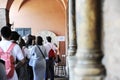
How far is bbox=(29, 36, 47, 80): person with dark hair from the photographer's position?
263 inches

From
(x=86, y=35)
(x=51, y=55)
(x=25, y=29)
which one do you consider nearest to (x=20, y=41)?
(x=51, y=55)

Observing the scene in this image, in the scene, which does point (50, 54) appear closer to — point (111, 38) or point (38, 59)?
point (38, 59)

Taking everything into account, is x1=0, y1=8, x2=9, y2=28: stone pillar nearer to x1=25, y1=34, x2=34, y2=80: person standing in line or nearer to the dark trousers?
the dark trousers

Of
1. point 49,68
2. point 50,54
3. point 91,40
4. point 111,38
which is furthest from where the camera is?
point 49,68

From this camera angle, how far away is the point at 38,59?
6781 mm

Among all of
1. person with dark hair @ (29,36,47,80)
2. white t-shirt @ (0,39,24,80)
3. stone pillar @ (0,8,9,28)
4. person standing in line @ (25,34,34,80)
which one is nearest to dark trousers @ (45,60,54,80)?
person standing in line @ (25,34,34,80)

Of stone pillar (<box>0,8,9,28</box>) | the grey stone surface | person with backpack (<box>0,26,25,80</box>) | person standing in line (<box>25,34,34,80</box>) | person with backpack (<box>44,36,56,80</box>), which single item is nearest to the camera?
the grey stone surface

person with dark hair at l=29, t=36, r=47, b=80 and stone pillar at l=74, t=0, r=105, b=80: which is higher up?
stone pillar at l=74, t=0, r=105, b=80

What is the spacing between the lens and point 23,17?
655 inches

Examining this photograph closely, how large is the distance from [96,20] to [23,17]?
15350 millimetres

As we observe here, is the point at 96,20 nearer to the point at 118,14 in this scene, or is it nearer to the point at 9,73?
the point at 118,14

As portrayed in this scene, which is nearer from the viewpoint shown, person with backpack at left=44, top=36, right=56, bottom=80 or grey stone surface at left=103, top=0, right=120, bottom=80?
grey stone surface at left=103, top=0, right=120, bottom=80

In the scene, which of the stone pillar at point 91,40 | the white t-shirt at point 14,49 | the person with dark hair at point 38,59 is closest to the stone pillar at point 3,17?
the person with dark hair at point 38,59

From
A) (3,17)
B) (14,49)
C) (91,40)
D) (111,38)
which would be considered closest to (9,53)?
(14,49)
